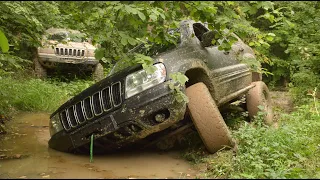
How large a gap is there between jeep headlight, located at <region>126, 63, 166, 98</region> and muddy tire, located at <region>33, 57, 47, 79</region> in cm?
661

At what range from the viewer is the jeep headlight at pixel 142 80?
331cm

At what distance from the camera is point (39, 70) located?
9375mm

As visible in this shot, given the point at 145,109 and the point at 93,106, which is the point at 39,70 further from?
the point at 145,109

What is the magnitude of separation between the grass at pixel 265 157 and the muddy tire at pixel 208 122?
0.12 meters

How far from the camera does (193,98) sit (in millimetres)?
3529

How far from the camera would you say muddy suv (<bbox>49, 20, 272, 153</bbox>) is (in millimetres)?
3232

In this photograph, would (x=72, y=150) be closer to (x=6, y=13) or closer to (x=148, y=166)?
(x=148, y=166)

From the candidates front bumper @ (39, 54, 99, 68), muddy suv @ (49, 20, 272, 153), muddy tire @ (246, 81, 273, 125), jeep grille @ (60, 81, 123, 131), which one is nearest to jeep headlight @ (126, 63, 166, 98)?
muddy suv @ (49, 20, 272, 153)

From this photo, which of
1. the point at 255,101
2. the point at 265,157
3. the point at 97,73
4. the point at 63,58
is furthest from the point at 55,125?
the point at 97,73

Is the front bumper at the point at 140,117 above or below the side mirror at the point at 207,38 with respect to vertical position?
below

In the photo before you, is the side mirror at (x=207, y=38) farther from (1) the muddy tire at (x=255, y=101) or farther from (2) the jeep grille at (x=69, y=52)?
(2) the jeep grille at (x=69, y=52)

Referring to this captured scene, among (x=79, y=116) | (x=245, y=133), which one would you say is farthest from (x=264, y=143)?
(x=79, y=116)

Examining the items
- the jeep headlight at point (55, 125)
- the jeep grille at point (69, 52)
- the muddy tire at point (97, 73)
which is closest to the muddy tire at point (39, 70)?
the jeep grille at point (69, 52)

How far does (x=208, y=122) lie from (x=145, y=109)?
0.71 meters
